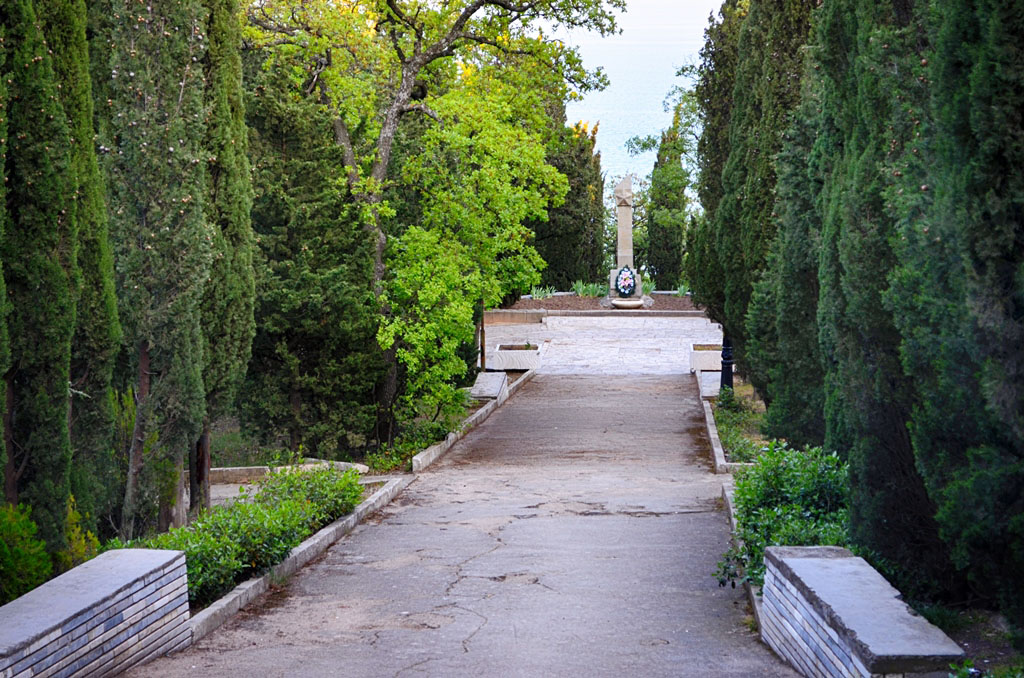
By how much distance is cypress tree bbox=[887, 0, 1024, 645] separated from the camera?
4.73 m

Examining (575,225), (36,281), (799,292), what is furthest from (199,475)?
(575,225)

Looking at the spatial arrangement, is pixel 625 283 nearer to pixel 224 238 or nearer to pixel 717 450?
pixel 717 450

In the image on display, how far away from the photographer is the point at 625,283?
1826 inches

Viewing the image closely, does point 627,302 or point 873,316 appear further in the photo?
point 627,302

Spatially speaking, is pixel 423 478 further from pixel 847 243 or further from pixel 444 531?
pixel 847 243

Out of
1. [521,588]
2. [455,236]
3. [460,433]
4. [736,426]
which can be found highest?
[455,236]

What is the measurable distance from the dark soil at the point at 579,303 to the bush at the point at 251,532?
33.9 m

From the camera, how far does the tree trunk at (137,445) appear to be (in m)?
10.1

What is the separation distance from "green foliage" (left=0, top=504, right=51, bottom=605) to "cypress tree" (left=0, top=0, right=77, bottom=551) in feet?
2.13

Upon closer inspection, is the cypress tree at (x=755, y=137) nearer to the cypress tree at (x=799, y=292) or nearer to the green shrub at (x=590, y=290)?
the cypress tree at (x=799, y=292)

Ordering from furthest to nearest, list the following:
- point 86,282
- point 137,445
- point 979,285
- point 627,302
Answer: point 627,302
point 137,445
point 86,282
point 979,285

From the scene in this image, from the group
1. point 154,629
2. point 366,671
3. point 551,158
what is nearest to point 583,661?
point 366,671

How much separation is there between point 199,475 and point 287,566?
3378mm

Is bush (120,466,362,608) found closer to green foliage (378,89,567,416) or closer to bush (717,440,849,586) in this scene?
bush (717,440,849,586)
